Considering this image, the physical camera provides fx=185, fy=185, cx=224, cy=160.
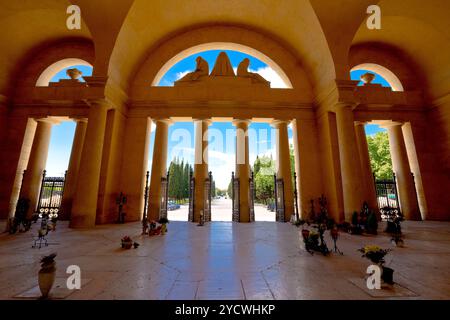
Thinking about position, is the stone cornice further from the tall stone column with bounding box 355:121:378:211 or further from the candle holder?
the candle holder

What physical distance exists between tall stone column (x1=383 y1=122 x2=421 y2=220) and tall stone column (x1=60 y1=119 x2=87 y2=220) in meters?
24.1

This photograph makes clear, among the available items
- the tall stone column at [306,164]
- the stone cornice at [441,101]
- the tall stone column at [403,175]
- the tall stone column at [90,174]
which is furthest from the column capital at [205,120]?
the stone cornice at [441,101]

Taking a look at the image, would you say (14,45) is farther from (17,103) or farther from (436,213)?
(436,213)

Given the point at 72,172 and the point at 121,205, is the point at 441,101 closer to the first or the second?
the point at 121,205

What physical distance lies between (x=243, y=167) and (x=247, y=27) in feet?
39.7

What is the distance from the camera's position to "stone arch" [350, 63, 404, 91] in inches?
596

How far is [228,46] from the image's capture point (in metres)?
16.1

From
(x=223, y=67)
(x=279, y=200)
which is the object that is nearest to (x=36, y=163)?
(x=223, y=67)

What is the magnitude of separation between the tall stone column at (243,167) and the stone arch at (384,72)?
10573mm

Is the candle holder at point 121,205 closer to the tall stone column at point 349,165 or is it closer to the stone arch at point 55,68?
the stone arch at point 55,68

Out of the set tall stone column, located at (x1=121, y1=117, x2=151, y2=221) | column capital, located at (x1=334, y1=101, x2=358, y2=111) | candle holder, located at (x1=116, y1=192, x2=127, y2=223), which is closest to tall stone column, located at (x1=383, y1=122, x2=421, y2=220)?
column capital, located at (x1=334, y1=101, x2=358, y2=111)

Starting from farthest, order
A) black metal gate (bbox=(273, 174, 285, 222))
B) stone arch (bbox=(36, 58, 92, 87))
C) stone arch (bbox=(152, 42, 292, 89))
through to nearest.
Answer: stone arch (bbox=(152, 42, 292, 89)) → stone arch (bbox=(36, 58, 92, 87)) → black metal gate (bbox=(273, 174, 285, 222))

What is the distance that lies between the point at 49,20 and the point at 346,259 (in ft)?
71.9

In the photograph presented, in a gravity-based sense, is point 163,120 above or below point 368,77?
below
